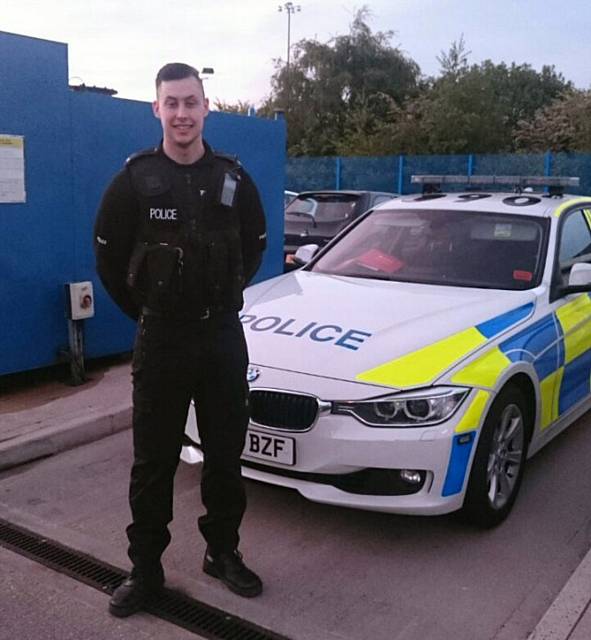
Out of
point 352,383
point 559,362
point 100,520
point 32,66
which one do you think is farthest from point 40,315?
point 559,362

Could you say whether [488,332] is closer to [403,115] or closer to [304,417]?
[304,417]

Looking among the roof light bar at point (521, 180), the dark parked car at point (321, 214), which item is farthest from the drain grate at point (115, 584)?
the dark parked car at point (321, 214)

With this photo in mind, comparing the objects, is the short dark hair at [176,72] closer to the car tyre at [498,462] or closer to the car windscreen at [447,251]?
the car tyre at [498,462]

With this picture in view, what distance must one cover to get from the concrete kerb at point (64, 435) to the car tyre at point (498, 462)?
2486 mm

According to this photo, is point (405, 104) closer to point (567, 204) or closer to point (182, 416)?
point (567, 204)

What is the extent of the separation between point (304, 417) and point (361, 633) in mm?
948

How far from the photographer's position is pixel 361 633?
119 inches

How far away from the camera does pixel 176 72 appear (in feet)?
9.55

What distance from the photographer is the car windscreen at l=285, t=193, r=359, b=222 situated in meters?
10.6

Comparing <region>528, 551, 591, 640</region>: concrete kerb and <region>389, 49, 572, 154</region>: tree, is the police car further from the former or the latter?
<region>389, 49, 572, 154</region>: tree

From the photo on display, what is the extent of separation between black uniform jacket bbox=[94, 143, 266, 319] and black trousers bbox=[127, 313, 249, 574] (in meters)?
0.14

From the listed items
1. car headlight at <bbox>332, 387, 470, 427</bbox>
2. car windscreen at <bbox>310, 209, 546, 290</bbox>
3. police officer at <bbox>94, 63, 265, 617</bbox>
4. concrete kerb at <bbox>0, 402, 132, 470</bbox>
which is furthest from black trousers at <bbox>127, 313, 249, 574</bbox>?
car windscreen at <bbox>310, 209, 546, 290</bbox>

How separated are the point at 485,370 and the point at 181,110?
1.80 m

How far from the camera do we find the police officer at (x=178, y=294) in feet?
9.53
